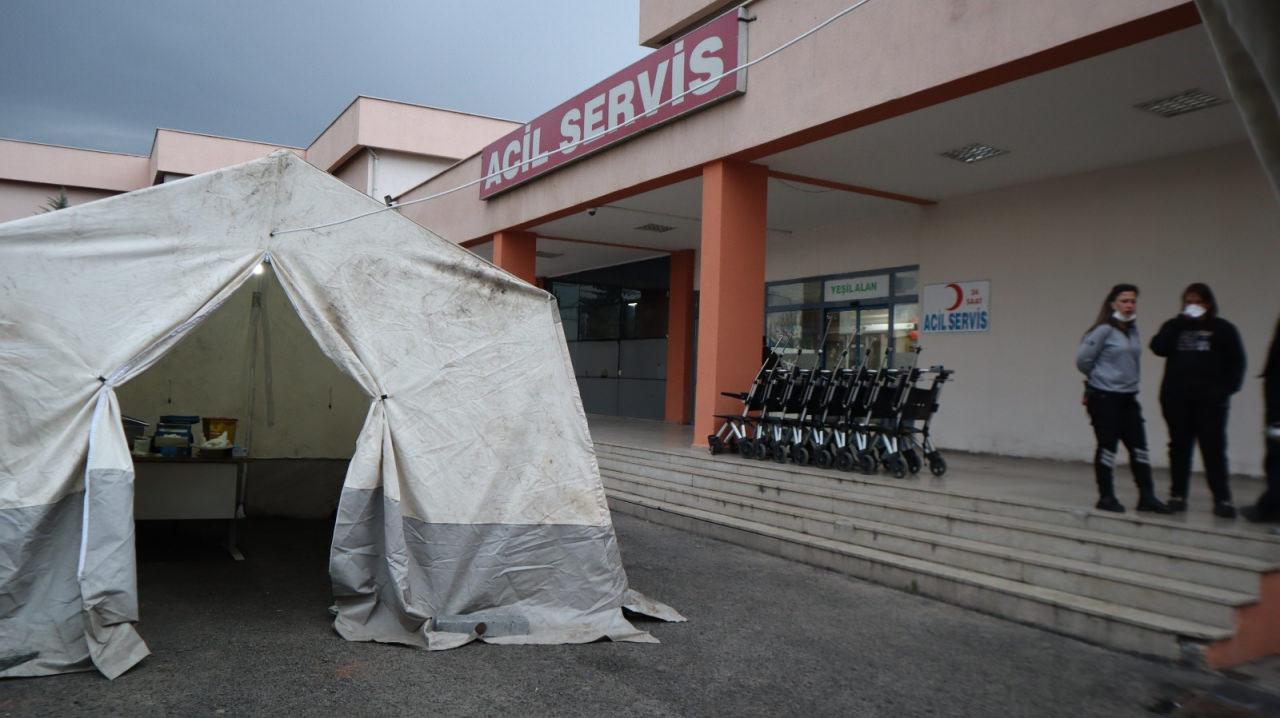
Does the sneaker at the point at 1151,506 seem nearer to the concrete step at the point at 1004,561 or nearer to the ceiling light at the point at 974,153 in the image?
the concrete step at the point at 1004,561

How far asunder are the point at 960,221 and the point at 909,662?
7.85 meters

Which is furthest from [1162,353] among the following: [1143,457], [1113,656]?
[1113,656]

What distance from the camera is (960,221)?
430 inches

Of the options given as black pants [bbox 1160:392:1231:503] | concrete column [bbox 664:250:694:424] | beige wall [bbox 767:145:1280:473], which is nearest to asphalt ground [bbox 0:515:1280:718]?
black pants [bbox 1160:392:1231:503]

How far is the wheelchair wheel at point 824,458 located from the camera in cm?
846

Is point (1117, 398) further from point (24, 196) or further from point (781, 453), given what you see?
point (24, 196)

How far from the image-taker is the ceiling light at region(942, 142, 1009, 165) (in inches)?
352

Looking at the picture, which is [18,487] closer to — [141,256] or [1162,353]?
[141,256]

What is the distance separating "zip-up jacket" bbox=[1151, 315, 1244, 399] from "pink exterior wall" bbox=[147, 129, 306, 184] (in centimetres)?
3374

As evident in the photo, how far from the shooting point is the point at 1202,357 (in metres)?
5.57

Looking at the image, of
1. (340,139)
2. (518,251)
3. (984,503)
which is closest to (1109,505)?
(984,503)

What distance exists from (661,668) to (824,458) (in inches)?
182

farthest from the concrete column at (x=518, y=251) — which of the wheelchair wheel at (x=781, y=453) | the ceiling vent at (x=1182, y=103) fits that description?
the ceiling vent at (x=1182, y=103)

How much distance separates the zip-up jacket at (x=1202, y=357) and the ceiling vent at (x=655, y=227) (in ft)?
29.9
